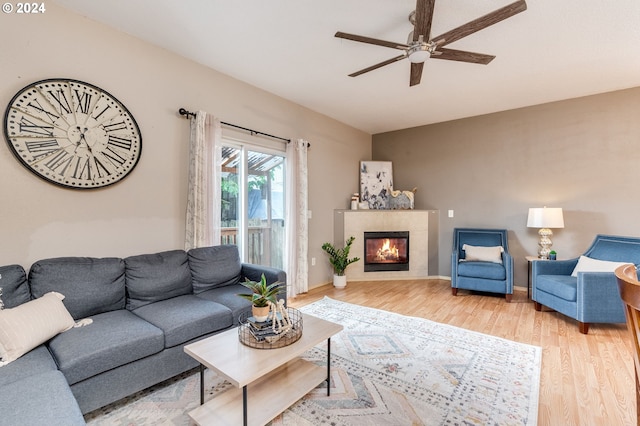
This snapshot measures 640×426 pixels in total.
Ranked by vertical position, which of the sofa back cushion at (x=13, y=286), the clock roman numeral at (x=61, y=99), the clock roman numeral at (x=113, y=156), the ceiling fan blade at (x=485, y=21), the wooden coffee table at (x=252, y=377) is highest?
the ceiling fan blade at (x=485, y=21)

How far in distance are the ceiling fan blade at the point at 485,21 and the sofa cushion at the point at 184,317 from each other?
2541mm

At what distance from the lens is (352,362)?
2270mm

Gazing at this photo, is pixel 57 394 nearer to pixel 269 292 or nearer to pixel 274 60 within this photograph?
pixel 269 292

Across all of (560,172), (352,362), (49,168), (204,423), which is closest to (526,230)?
(560,172)

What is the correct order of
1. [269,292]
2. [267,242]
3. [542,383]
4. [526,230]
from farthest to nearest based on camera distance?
[526,230] < [267,242] < [542,383] < [269,292]

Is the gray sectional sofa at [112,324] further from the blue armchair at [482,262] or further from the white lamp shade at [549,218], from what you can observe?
the white lamp shade at [549,218]

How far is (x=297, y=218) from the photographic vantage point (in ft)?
13.3

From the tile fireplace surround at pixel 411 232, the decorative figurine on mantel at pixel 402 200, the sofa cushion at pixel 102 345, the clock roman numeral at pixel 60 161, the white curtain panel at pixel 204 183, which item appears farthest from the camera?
the decorative figurine on mantel at pixel 402 200

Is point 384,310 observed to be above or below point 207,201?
below

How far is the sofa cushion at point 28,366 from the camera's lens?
133cm

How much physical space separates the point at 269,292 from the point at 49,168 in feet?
6.20

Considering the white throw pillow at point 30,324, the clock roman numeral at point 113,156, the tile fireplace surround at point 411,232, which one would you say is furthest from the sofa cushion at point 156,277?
the tile fireplace surround at point 411,232

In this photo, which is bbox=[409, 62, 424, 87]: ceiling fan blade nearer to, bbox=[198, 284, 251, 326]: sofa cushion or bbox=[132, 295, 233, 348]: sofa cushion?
bbox=[198, 284, 251, 326]: sofa cushion
